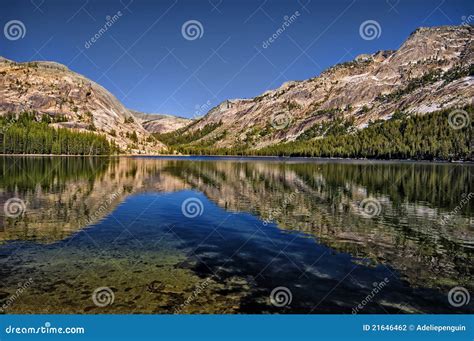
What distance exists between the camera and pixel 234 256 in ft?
84.5

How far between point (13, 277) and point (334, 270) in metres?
19.0

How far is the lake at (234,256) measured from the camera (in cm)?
1777

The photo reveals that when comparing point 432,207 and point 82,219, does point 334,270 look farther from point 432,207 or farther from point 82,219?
point 432,207

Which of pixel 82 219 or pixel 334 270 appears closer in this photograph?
pixel 334 270

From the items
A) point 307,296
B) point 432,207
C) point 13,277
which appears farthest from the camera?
point 432,207

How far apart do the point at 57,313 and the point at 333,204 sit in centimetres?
3774

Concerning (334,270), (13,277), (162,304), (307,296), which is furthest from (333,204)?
(13,277)

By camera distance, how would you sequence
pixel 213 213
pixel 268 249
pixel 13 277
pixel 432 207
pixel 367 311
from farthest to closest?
pixel 432 207 → pixel 213 213 → pixel 268 249 → pixel 13 277 → pixel 367 311

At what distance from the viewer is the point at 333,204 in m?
47.3

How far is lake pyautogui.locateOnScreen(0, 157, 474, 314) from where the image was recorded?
1777 cm

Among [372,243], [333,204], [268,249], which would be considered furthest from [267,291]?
[333,204]

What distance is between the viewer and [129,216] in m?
38.9
